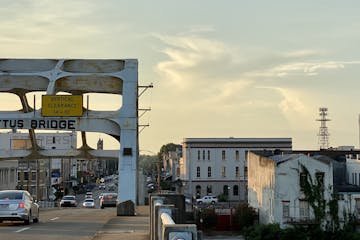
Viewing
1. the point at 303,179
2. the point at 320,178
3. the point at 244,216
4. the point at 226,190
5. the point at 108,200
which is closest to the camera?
the point at 108,200

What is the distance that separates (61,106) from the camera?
130 ft

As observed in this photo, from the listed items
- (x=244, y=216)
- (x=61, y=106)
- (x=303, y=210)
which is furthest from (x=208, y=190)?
(x=61, y=106)

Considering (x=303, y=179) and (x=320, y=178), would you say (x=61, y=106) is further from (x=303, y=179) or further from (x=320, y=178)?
(x=320, y=178)

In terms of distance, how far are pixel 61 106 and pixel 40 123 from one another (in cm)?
160

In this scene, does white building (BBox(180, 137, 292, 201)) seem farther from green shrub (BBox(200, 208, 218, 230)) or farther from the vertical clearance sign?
the vertical clearance sign

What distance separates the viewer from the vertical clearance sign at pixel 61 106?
1551 inches

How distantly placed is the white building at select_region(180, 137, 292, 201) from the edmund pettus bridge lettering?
245ft

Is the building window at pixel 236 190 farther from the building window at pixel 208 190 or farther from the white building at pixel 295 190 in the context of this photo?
the white building at pixel 295 190

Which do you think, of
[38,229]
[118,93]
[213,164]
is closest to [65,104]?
[118,93]

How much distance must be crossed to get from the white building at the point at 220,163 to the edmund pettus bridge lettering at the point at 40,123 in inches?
2940

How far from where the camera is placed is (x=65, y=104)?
130 feet

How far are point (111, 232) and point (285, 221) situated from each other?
40934 millimetres

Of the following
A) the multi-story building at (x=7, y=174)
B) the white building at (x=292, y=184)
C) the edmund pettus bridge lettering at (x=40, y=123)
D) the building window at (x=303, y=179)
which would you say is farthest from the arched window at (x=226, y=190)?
the edmund pettus bridge lettering at (x=40, y=123)

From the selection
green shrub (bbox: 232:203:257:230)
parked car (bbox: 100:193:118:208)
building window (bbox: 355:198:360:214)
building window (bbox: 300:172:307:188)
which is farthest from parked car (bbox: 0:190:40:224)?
green shrub (bbox: 232:203:257:230)
